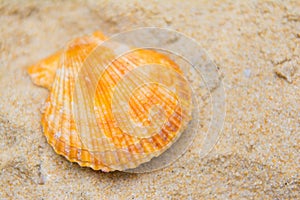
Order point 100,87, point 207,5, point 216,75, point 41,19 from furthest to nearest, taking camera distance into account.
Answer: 1. point 41,19
2. point 207,5
3. point 216,75
4. point 100,87

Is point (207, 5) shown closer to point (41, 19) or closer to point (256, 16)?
point (256, 16)

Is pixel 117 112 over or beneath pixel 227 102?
beneath

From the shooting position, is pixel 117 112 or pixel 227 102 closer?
pixel 117 112

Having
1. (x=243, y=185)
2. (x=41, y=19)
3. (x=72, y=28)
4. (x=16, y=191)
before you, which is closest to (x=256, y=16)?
(x=243, y=185)
